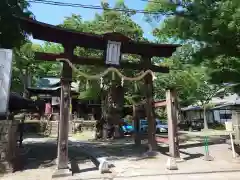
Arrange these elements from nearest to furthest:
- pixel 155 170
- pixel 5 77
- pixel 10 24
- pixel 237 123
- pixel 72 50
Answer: pixel 155 170, pixel 5 77, pixel 72 50, pixel 237 123, pixel 10 24

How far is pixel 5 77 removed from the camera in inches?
394

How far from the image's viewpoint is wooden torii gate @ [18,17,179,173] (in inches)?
361

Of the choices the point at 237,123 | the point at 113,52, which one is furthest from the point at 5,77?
the point at 237,123

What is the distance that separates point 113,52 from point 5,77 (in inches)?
175

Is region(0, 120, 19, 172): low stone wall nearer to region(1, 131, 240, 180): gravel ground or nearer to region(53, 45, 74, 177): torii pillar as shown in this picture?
region(1, 131, 240, 180): gravel ground

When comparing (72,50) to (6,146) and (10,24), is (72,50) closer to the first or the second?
(10,24)

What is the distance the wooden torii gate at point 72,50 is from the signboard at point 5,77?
1346mm

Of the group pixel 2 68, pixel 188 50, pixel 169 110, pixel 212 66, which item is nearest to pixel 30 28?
pixel 2 68

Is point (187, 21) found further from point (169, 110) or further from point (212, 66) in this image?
point (169, 110)

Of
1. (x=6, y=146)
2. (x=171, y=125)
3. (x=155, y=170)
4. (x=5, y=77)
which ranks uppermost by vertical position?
(x=5, y=77)

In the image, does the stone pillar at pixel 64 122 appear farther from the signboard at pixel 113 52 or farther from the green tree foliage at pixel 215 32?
the green tree foliage at pixel 215 32

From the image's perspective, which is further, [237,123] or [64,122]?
[237,123]

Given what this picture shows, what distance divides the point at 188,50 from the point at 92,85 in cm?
1187

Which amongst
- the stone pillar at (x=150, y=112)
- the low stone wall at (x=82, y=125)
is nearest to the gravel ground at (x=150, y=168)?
the stone pillar at (x=150, y=112)
